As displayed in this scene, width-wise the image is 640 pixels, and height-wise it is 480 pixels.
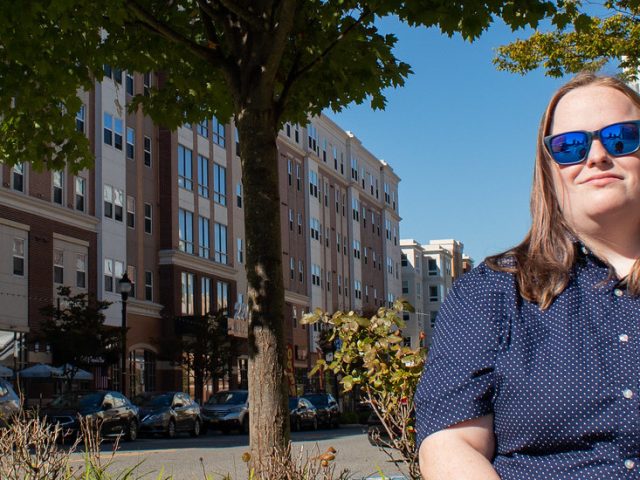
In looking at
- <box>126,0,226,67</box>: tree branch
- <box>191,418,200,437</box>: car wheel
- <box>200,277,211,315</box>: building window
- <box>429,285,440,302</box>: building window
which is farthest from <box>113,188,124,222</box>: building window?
<box>429,285,440,302</box>: building window

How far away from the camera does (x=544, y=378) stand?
2301 mm

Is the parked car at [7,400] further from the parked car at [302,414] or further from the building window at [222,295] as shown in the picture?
the building window at [222,295]

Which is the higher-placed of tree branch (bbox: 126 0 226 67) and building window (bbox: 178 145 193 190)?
building window (bbox: 178 145 193 190)

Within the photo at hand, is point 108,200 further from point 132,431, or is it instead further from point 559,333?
point 559,333

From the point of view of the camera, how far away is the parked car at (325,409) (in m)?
40.9

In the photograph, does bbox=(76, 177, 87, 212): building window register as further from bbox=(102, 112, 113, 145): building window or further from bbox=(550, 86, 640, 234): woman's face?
bbox=(550, 86, 640, 234): woman's face

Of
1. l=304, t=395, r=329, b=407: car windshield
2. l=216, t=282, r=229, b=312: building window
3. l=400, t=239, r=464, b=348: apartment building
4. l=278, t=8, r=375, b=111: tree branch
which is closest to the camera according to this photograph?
l=278, t=8, r=375, b=111: tree branch

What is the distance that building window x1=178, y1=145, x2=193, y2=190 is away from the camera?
46.9 metres

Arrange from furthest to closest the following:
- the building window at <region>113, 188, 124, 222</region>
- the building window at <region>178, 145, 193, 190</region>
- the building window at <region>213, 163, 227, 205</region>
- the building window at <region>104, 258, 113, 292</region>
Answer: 1. the building window at <region>213, 163, 227, 205</region>
2. the building window at <region>178, 145, 193, 190</region>
3. the building window at <region>113, 188, 124, 222</region>
4. the building window at <region>104, 258, 113, 292</region>

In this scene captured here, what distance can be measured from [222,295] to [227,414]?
1689 cm

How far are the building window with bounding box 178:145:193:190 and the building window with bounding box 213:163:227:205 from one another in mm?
2927

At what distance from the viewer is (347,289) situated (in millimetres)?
73062

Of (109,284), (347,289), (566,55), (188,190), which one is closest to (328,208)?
(347,289)

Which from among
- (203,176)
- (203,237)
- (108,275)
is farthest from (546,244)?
(203,176)
